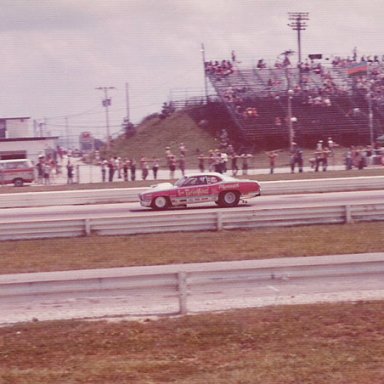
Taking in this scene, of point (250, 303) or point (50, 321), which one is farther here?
point (250, 303)

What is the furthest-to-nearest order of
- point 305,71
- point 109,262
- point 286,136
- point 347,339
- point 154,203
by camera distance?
point 305,71, point 286,136, point 154,203, point 109,262, point 347,339

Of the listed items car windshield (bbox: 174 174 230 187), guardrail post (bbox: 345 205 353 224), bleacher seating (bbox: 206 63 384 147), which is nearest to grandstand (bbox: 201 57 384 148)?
bleacher seating (bbox: 206 63 384 147)

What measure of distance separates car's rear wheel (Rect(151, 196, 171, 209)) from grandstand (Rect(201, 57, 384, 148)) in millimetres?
28297

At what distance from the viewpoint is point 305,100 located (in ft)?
185

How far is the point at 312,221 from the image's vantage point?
1864 cm

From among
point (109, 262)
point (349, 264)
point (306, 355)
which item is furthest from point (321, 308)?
point (109, 262)

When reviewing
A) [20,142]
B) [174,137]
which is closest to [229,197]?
[174,137]

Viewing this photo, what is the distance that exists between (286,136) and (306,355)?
154 ft

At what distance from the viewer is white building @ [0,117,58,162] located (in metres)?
57.2

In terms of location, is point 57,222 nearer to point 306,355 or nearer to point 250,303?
point 250,303

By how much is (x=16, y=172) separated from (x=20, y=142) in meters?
17.6

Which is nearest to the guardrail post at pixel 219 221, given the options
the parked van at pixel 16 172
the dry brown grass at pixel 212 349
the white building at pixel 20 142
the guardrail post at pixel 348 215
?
the guardrail post at pixel 348 215

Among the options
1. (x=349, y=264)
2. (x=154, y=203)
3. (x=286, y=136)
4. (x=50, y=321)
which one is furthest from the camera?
(x=286, y=136)

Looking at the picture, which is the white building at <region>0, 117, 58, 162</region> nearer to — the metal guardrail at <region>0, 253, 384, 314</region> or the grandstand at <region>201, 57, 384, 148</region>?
the grandstand at <region>201, 57, 384, 148</region>
